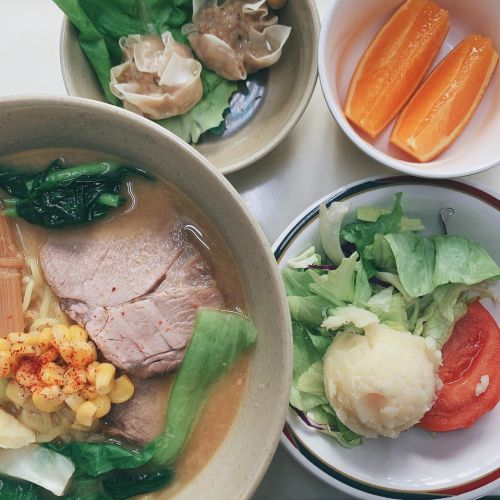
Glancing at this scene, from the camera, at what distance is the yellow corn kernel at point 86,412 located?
1477 millimetres

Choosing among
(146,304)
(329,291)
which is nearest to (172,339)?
(146,304)

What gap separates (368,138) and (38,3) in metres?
1.10

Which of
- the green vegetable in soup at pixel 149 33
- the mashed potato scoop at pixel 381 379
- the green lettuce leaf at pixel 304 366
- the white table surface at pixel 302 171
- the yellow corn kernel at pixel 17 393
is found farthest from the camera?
the white table surface at pixel 302 171

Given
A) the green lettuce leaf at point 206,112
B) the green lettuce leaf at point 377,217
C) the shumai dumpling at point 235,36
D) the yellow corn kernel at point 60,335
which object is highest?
the shumai dumpling at point 235,36

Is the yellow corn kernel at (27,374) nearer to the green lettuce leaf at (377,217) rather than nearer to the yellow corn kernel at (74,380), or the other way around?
the yellow corn kernel at (74,380)

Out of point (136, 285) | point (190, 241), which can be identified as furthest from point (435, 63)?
point (136, 285)

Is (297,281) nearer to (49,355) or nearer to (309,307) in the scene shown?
(309,307)

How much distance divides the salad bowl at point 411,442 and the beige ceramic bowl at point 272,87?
25 cm

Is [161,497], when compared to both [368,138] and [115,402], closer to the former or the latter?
[115,402]

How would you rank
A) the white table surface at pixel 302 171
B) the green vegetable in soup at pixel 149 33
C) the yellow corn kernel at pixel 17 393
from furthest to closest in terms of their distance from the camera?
the white table surface at pixel 302 171
the green vegetable in soup at pixel 149 33
the yellow corn kernel at pixel 17 393

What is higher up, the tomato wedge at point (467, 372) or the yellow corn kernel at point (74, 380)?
the tomato wedge at point (467, 372)

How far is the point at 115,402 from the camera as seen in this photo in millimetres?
1557

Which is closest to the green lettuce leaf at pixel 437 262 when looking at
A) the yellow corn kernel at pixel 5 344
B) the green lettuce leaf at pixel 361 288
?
the green lettuce leaf at pixel 361 288

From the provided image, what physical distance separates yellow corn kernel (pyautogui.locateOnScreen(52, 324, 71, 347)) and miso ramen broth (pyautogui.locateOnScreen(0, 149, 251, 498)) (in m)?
0.10
